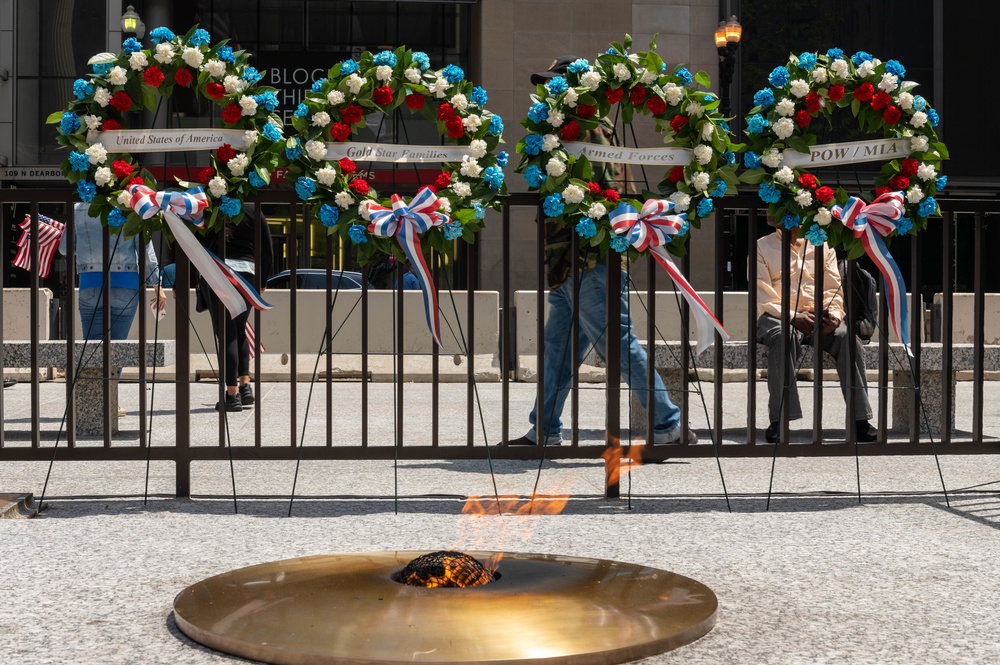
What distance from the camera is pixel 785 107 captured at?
20.1 feet

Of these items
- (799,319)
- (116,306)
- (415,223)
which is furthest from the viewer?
(116,306)

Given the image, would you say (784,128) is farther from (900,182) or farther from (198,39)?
(198,39)

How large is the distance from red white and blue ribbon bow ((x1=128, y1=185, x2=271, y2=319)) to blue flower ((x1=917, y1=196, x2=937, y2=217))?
3.24m

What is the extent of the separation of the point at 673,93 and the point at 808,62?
2.26ft

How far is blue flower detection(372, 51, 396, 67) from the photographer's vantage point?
593 cm

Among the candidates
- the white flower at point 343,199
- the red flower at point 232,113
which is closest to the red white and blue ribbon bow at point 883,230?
the white flower at point 343,199

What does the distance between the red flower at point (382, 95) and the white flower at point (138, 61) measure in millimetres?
1086

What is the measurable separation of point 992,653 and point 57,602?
2801mm

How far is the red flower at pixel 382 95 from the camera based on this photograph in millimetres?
5930

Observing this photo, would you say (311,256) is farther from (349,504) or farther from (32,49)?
(349,504)

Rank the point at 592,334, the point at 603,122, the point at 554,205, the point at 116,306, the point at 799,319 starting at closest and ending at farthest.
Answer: the point at 554,205 → the point at 603,122 → the point at 592,334 → the point at 799,319 → the point at 116,306

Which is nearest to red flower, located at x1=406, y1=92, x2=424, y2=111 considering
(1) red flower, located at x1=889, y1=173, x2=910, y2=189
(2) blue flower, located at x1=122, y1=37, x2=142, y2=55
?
(2) blue flower, located at x1=122, y1=37, x2=142, y2=55

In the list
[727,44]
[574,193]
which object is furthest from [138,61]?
[727,44]

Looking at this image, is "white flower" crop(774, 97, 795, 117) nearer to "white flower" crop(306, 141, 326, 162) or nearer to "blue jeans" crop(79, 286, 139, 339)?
"white flower" crop(306, 141, 326, 162)
